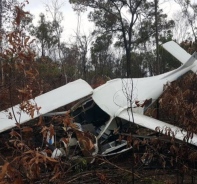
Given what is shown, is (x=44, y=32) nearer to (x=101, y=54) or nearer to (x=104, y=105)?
(x=101, y=54)

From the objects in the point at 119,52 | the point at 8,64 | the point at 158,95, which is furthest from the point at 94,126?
the point at 119,52

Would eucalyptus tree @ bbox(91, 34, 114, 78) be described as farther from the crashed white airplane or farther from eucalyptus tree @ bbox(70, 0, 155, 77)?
the crashed white airplane

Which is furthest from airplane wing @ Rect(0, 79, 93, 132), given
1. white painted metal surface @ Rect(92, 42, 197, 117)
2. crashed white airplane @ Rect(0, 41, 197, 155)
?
white painted metal surface @ Rect(92, 42, 197, 117)

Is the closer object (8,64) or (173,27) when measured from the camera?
(8,64)

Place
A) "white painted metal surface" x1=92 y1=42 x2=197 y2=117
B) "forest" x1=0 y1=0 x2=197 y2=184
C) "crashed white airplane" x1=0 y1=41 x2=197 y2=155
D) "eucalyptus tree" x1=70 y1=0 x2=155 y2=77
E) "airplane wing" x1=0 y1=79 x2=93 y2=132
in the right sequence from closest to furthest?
"forest" x1=0 y1=0 x2=197 y2=184 < "crashed white airplane" x1=0 y1=41 x2=197 y2=155 < "airplane wing" x1=0 y1=79 x2=93 y2=132 < "white painted metal surface" x1=92 y1=42 x2=197 y2=117 < "eucalyptus tree" x1=70 y1=0 x2=155 y2=77

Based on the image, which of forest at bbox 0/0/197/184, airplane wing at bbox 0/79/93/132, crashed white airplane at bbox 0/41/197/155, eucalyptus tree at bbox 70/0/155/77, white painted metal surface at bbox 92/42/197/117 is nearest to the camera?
forest at bbox 0/0/197/184

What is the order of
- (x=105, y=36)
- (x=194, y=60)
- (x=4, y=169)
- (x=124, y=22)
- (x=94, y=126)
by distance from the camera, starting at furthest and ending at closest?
(x=105, y=36) → (x=124, y=22) → (x=194, y=60) → (x=94, y=126) → (x=4, y=169)

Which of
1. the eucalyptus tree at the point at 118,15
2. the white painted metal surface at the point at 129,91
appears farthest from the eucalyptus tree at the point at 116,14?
the white painted metal surface at the point at 129,91

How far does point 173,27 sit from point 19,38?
28683 mm

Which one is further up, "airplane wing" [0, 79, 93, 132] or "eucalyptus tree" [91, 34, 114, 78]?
"airplane wing" [0, 79, 93, 132]

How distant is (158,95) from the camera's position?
362 inches

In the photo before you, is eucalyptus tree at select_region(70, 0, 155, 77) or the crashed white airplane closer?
the crashed white airplane

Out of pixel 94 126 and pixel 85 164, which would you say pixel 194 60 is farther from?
pixel 85 164

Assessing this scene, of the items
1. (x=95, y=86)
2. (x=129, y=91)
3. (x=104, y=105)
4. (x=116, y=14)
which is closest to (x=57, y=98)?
(x=104, y=105)
